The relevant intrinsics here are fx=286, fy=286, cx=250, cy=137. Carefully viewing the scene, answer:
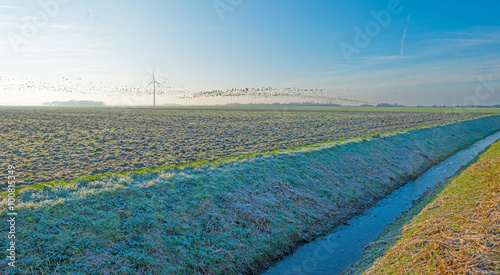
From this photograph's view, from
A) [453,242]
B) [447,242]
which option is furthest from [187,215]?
[453,242]

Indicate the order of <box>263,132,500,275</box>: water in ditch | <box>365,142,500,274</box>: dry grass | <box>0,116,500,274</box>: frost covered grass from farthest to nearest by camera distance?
1. <box>263,132,500,275</box>: water in ditch
2. <box>0,116,500,274</box>: frost covered grass
3. <box>365,142,500,274</box>: dry grass

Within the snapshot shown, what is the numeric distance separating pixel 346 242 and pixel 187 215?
678 centimetres

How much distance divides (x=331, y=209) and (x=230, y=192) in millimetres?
5581

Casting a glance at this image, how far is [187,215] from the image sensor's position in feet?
35.3

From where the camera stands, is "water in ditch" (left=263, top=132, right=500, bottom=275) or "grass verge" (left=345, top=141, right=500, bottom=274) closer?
"grass verge" (left=345, top=141, right=500, bottom=274)

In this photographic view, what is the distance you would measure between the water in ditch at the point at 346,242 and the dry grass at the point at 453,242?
6.33 ft

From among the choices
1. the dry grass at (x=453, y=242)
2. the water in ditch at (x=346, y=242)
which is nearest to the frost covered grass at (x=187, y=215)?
the water in ditch at (x=346, y=242)

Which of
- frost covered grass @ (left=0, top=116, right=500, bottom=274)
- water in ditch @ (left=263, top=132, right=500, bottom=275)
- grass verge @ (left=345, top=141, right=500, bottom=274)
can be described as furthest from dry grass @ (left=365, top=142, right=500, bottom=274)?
frost covered grass @ (left=0, top=116, right=500, bottom=274)

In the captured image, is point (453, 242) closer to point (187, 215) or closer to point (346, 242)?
point (346, 242)

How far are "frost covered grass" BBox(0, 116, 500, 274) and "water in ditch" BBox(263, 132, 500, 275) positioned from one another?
1.59 feet

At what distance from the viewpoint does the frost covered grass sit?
8.23 m

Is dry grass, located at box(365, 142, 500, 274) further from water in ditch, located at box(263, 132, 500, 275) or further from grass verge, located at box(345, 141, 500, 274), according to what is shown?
water in ditch, located at box(263, 132, 500, 275)

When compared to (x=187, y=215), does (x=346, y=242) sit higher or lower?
lower

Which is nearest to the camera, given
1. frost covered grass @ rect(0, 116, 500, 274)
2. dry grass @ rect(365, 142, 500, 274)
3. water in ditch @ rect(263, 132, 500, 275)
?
dry grass @ rect(365, 142, 500, 274)
